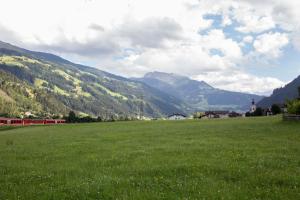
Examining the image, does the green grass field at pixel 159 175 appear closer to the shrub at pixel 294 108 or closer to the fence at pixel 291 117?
the fence at pixel 291 117

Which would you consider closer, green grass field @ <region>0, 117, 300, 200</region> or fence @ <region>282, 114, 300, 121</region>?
green grass field @ <region>0, 117, 300, 200</region>

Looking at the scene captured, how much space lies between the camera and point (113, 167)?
22484mm

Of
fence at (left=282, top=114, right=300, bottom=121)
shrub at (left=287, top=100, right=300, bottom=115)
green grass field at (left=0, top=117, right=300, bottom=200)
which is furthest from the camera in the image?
shrub at (left=287, top=100, right=300, bottom=115)

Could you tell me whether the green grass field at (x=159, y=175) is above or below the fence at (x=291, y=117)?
below

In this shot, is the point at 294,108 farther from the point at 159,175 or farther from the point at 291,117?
the point at 159,175

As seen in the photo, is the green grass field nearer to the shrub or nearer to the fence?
the fence

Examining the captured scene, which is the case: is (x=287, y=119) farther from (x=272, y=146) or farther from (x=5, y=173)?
(x=5, y=173)

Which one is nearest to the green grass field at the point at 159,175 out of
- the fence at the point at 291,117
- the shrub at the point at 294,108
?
the fence at the point at 291,117

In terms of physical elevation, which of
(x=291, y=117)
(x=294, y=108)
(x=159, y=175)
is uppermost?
(x=294, y=108)

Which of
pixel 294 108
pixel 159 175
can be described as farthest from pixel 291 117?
pixel 159 175

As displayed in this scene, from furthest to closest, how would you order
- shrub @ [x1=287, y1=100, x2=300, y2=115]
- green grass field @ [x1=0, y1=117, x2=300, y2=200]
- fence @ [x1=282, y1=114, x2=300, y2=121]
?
1. shrub @ [x1=287, y1=100, x2=300, y2=115]
2. fence @ [x1=282, y1=114, x2=300, y2=121]
3. green grass field @ [x1=0, y1=117, x2=300, y2=200]

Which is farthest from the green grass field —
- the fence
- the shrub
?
the shrub

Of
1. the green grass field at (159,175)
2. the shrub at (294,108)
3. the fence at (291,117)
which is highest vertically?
the shrub at (294,108)

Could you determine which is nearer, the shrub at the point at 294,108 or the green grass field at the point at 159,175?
the green grass field at the point at 159,175
